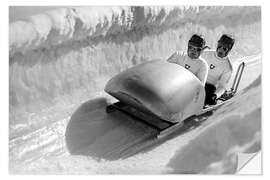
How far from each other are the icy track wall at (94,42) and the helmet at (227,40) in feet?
0.11

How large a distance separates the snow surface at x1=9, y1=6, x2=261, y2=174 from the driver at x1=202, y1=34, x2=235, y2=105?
63 millimetres

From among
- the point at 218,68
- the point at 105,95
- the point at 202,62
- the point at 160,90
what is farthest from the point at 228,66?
the point at 105,95

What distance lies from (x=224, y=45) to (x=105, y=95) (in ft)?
2.57

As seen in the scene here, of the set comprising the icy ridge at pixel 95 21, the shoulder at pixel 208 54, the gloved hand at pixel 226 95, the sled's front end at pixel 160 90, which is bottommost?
the gloved hand at pixel 226 95

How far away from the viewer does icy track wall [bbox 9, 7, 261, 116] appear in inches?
120

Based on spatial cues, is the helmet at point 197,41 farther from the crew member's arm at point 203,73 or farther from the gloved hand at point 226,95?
the gloved hand at point 226,95

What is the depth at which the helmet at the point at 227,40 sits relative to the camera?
10.7 feet

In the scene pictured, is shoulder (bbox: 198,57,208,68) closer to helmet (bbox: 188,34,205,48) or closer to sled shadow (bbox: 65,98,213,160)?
helmet (bbox: 188,34,205,48)

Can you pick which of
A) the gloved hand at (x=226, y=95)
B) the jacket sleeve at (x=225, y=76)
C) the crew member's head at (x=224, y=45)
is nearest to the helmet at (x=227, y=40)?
the crew member's head at (x=224, y=45)

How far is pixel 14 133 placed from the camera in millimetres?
3043

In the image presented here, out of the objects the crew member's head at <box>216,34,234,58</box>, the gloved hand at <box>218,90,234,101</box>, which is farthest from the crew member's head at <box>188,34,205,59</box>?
the gloved hand at <box>218,90,234,101</box>

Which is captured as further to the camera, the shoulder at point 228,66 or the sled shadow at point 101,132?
the shoulder at point 228,66
